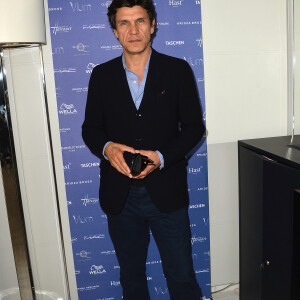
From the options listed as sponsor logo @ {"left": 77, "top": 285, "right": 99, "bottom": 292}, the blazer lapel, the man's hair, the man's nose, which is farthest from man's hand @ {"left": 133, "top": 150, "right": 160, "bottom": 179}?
sponsor logo @ {"left": 77, "top": 285, "right": 99, "bottom": 292}

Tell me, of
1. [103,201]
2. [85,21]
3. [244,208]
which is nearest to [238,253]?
[244,208]

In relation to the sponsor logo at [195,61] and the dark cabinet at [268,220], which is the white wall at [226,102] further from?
the dark cabinet at [268,220]

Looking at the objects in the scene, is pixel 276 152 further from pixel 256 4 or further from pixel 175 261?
pixel 256 4

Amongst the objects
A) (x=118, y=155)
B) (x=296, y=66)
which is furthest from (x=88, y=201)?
(x=296, y=66)

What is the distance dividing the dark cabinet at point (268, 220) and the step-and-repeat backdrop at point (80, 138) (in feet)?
1.00

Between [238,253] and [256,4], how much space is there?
186 cm

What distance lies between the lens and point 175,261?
7.37 ft

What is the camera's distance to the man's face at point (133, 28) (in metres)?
2.07

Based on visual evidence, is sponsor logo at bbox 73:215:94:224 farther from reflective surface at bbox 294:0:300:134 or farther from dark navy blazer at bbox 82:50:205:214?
reflective surface at bbox 294:0:300:134

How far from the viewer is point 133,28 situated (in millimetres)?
2072

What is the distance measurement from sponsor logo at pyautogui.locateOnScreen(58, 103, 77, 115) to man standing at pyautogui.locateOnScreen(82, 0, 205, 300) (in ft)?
1.09

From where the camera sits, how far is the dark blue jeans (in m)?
2.17

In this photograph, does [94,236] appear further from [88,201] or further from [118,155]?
[118,155]

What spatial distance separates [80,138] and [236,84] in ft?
3.82
